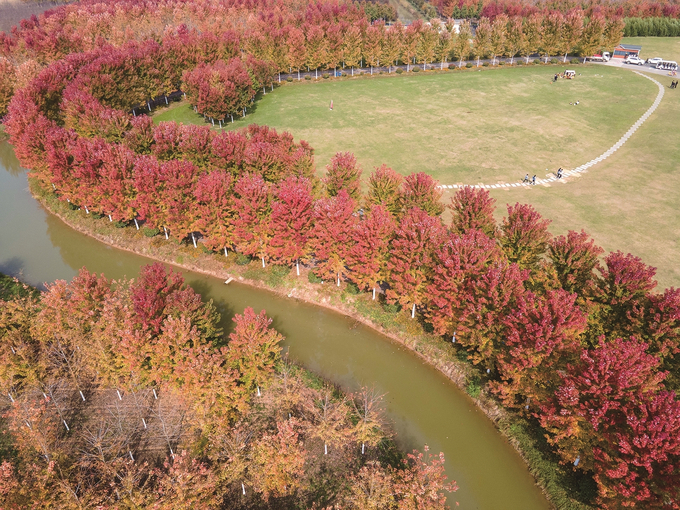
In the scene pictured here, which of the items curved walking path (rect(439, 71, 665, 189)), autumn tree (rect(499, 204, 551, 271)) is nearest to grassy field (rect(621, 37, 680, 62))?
curved walking path (rect(439, 71, 665, 189))

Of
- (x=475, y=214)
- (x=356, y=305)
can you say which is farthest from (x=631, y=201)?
(x=356, y=305)

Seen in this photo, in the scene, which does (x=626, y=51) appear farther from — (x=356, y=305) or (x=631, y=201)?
(x=356, y=305)

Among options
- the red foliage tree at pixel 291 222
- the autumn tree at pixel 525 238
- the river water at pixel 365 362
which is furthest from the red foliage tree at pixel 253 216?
the autumn tree at pixel 525 238

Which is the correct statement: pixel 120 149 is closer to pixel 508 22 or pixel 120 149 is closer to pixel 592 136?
pixel 592 136

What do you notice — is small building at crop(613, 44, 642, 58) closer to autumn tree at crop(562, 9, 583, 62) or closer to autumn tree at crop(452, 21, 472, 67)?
autumn tree at crop(562, 9, 583, 62)

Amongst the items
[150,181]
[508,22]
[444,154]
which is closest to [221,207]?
[150,181]
